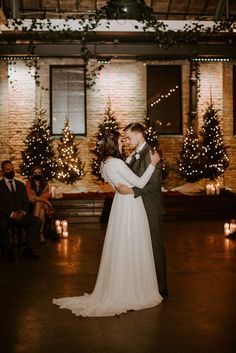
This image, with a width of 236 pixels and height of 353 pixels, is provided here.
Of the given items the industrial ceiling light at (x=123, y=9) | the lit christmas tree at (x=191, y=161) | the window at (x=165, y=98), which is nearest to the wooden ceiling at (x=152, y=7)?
the window at (x=165, y=98)

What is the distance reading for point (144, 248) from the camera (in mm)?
6051

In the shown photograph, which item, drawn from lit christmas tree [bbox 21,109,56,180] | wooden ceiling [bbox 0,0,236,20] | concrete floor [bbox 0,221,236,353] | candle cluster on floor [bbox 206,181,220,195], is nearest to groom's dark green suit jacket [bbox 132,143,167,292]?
concrete floor [bbox 0,221,236,353]

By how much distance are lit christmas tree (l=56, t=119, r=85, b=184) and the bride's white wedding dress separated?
38.3 feet

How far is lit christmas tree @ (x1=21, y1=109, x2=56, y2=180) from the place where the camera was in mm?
17267

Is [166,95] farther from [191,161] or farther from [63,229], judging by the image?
[63,229]

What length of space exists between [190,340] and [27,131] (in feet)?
47.4

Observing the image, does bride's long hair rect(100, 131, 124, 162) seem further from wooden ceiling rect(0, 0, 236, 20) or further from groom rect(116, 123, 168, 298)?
wooden ceiling rect(0, 0, 236, 20)

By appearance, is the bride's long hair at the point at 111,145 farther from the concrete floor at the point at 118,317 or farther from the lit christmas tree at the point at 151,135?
the lit christmas tree at the point at 151,135

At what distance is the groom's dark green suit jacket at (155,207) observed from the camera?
244 inches

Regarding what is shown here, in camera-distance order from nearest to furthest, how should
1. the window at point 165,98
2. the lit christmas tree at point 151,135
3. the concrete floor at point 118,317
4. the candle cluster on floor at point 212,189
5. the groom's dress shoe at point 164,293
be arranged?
the concrete floor at point 118,317 < the groom's dress shoe at point 164,293 < the candle cluster on floor at point 212,189 < the lit christmas tree at point 151,135 < the window at point 165,98

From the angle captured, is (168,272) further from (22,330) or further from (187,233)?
(187,233)

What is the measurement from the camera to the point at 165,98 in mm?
19453

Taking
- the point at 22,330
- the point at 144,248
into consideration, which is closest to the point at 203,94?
the point at 144,248

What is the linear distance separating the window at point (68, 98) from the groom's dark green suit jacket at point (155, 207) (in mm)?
12930
